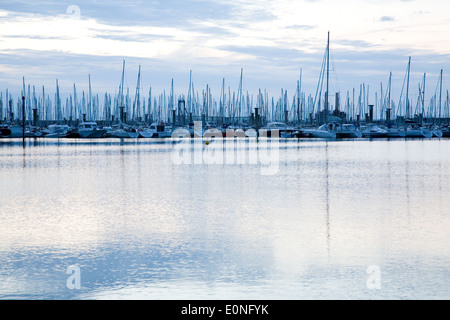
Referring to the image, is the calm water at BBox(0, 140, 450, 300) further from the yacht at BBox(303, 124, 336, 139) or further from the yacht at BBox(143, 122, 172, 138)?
the yacht at BBox(143, 122, 172, 138)

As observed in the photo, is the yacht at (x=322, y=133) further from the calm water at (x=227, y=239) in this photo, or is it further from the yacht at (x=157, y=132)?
the calm water at (x=227, y=239)

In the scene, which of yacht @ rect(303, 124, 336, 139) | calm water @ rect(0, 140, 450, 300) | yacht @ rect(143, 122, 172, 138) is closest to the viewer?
calm water @ rect(0, 140, 450, 300)

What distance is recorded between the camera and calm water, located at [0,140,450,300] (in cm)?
885

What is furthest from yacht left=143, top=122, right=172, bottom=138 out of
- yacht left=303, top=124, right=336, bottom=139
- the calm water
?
the calm water

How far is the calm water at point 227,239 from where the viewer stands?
885 centimetres

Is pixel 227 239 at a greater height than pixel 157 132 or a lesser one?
lesser

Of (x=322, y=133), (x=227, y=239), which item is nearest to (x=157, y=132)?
(x=322, y=133)

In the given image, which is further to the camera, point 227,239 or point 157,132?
point 157,132

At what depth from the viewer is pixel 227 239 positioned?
1220cm

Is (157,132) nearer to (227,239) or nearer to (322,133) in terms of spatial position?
(322,133)

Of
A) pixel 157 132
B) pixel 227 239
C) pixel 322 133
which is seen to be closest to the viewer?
pixel 227 239

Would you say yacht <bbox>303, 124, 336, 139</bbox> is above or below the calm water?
above

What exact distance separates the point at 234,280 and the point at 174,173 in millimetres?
19251
